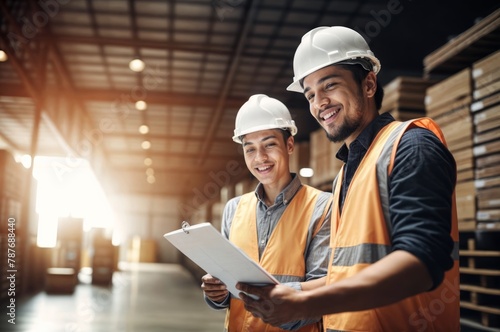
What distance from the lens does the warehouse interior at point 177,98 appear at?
581cm

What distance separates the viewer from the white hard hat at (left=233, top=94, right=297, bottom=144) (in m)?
2.81

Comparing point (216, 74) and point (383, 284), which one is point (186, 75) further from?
point (383, 284)

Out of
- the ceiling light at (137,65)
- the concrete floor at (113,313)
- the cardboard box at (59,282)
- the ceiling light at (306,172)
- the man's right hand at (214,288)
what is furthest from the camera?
the ceiling light at (137,65)

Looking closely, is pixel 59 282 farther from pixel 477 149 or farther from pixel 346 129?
pixel 346 129

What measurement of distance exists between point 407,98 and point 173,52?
812 centimetres

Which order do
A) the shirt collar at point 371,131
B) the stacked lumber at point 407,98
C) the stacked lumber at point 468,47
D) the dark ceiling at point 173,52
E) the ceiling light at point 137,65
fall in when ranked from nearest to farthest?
the shirt collar at point 371,131 → the stacked lumber at point 468,47 → the stacked lumber at point 407,98 → the dark ceiling at point 173,52 → the ceiling light at point 137,65

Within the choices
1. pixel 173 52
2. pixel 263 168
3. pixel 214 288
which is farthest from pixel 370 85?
pixel 173 52

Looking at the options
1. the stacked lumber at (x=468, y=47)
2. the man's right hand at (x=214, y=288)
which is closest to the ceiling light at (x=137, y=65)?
the stacked lumber at (x=468, y=47)

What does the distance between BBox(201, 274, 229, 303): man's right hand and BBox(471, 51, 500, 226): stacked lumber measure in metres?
4.20

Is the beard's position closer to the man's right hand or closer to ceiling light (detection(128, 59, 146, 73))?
the man's right hand

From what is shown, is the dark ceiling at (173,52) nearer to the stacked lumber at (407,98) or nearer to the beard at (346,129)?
the stacked lumber at (407,98)

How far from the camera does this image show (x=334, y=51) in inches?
72.6

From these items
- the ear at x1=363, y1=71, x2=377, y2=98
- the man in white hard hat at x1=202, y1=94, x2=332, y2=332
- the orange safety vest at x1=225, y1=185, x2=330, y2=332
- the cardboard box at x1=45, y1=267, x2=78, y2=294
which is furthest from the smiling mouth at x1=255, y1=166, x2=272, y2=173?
the cardboard box at x1=45, y1=267, x2=78, y2=294

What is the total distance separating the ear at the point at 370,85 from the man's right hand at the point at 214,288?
1.14 metres
